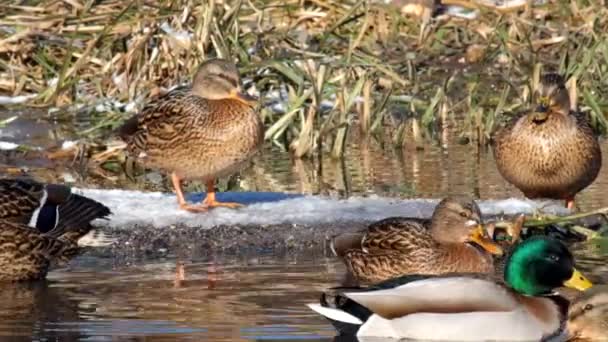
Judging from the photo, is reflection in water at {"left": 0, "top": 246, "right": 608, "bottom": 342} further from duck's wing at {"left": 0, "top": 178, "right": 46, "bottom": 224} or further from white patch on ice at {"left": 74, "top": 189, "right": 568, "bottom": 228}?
white patch on ice at {"left": 74, "top": 189, "right": 568, "bottom": 228}

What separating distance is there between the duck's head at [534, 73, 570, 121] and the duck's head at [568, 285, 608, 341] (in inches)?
160

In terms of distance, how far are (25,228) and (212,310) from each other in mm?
1366

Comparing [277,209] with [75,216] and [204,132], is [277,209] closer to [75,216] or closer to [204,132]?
[204,132]

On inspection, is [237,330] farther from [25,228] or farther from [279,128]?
[279,128]

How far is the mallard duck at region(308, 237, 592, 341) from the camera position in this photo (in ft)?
26.2

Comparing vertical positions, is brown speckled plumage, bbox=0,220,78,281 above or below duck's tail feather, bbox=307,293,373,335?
above

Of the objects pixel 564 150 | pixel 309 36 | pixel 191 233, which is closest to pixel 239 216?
pixel 191 233

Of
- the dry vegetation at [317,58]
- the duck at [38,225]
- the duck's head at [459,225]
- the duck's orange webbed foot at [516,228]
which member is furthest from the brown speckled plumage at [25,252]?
the dry vegetation at [317,58]

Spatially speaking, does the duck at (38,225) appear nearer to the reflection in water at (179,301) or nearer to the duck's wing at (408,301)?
the reflection in water at (179,301)

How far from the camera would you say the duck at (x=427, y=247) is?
31.7 feet

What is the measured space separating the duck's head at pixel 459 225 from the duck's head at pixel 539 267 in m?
1.24

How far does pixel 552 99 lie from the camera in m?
12.3

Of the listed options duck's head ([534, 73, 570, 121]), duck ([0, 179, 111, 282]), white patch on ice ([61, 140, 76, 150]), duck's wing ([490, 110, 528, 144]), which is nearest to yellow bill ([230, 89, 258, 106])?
duck ([0, 179, 111, 282])

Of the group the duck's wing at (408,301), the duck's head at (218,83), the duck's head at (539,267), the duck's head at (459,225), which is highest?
the duck's head at (218,83)
